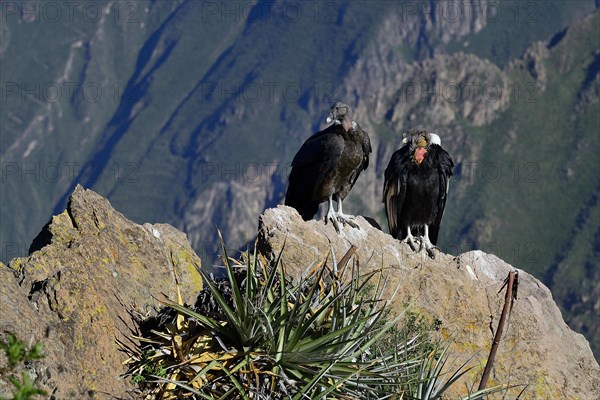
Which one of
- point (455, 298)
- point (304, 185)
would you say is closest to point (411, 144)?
point (304, 185)

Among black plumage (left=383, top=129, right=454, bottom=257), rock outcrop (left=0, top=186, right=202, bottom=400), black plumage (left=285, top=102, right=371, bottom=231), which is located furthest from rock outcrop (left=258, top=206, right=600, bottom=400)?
black plumage (left=383, top=129, right=454, bottom=257)

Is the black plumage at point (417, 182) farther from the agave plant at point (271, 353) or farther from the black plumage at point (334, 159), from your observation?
the agave plant at point (271, 353)

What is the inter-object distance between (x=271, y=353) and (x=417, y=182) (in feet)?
26.3

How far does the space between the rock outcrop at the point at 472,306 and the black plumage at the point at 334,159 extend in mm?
1979

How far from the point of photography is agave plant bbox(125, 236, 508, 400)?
11523 millimetres

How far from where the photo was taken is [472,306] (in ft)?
51.9

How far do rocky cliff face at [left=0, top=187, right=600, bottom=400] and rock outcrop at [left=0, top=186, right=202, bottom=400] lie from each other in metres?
0.01

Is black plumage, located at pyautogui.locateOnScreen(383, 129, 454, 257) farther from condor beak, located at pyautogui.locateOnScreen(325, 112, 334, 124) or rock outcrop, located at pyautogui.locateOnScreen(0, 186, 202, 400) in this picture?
rock outcrop, located at pyautogui.locateOnScreen(0, 186, 202, 400)

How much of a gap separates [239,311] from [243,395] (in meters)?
0.94

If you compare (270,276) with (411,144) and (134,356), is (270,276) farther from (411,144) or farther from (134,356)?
(411,144)

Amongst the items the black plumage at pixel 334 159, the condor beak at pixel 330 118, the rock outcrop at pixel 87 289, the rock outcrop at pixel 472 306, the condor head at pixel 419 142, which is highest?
the condor head at pixel 419 142

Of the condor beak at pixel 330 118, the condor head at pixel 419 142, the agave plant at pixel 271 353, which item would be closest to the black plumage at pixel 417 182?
the condor head at pixel 419 142

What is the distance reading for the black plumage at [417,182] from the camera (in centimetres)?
1877

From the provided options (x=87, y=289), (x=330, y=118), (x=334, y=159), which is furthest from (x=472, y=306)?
(x=87, y=289)
